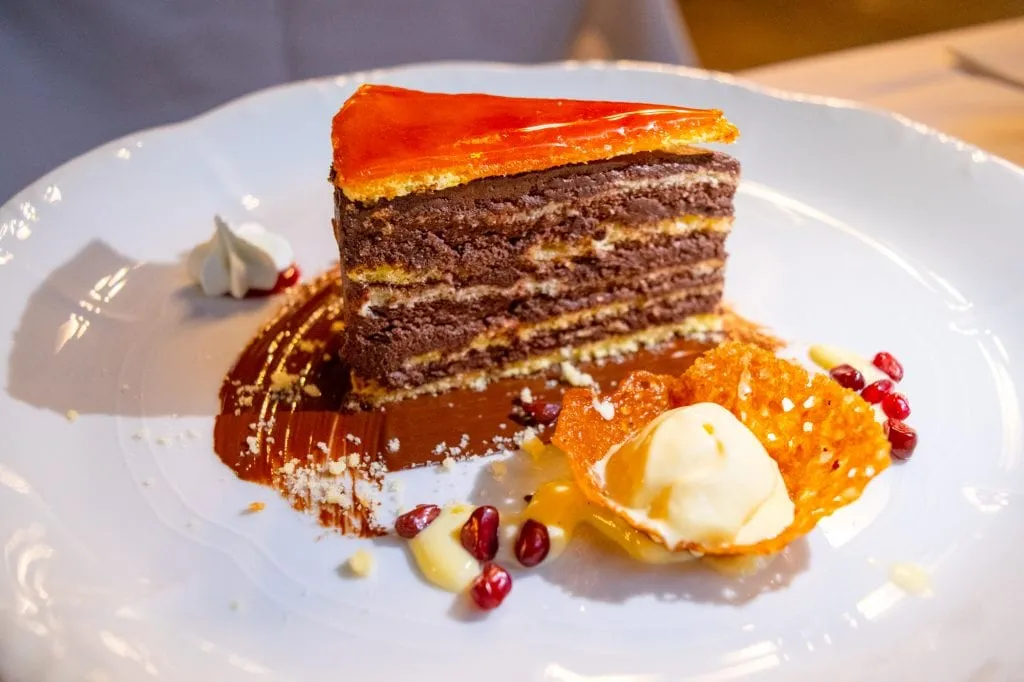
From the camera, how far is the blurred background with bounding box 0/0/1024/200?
4203 millimetres

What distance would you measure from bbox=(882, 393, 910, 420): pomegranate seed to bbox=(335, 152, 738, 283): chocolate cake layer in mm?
850

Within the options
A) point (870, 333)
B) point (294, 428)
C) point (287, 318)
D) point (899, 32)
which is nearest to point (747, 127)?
point (870, 333)

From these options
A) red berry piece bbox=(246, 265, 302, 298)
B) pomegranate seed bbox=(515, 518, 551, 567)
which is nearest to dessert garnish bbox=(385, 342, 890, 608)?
pomegranate seed bbox=(515, 518, 551, 567)

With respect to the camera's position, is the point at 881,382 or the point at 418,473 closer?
the point at 418,473

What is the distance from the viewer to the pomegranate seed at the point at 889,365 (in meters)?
2.83

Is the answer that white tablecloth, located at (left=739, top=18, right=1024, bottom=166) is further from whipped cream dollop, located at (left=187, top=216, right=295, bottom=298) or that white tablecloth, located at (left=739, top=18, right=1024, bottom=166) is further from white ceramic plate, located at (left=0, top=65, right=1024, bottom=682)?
whipped cream dollop, located at (left=187, top=216, right=295, bottom=298)

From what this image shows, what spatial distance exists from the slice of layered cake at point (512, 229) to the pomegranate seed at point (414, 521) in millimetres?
616

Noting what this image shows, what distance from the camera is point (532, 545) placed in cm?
218

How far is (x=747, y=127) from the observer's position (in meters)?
3.85

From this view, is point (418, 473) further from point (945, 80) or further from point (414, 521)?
point (945, 80)

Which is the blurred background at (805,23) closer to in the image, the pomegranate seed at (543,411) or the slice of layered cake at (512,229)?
the slice of layered cake at (512,229)

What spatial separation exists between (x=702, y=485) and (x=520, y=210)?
1060mm

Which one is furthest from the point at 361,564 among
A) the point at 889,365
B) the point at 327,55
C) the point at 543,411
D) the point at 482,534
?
the point at 327,55

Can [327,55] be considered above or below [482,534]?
above
